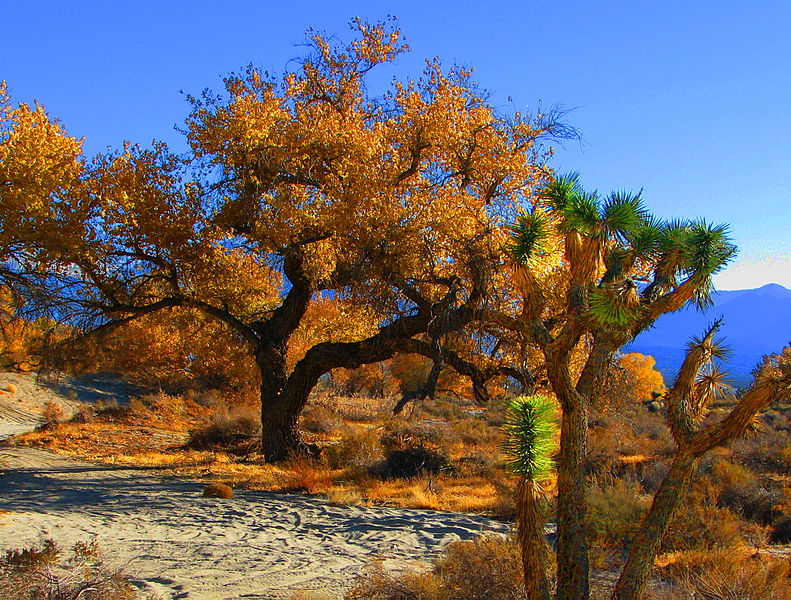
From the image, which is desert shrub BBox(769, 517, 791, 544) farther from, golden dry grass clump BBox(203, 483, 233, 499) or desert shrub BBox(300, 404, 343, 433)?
desert shrub BBox(300, 404, 343, 433)

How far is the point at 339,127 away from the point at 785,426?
27096 millimetres

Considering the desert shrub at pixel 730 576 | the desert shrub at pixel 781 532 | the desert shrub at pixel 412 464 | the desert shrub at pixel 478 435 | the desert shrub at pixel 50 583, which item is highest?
the desert shrub at pixel 478 435

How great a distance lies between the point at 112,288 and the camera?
49.7ft

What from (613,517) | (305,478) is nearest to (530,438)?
(613,517)

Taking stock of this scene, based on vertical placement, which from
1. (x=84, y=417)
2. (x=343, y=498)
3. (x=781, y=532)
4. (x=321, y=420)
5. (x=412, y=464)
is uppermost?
(x=321, y=420)

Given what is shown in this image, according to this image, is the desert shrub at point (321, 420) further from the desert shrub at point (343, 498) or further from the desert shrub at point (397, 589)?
the desert shrub at point (397, 589)

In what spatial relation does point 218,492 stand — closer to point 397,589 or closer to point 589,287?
point 397,589

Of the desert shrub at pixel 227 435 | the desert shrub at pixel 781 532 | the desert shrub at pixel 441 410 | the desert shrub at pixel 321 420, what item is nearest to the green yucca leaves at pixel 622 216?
the desert shrub at pixel 781 532

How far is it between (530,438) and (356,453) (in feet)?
40.0

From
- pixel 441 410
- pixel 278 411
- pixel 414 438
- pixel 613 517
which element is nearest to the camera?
pixel 613 517

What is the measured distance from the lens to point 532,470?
16.5 feet

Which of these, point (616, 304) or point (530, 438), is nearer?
point (530, 438)

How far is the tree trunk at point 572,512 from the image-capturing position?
5.42 meters

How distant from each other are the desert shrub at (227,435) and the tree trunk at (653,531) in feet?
48.4
